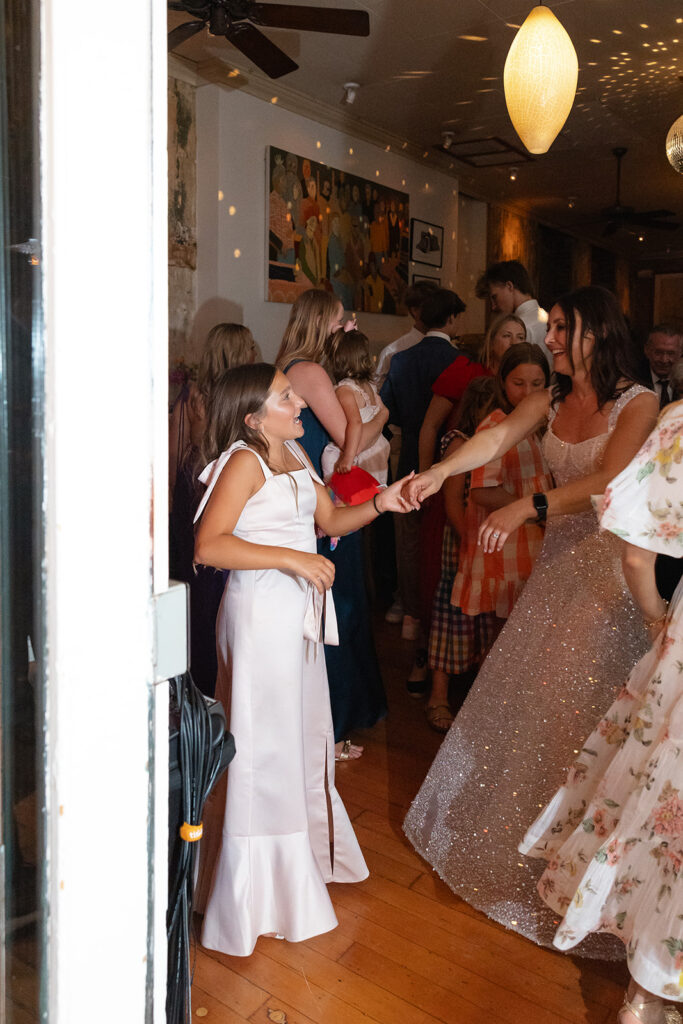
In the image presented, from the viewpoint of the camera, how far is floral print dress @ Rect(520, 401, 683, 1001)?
161cm

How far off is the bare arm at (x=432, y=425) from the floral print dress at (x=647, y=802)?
2.25 metres

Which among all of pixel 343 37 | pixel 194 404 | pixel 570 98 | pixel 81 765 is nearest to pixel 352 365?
pixel 194 404

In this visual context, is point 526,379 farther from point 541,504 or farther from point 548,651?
point 548,651

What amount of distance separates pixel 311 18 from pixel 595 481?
2.15m

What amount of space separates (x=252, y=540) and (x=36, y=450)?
1368mm

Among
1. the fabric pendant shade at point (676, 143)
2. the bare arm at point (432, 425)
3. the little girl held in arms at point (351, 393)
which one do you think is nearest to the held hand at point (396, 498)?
the little girl held in arms at point (351, 393)

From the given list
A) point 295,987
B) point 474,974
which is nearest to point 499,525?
point 474,974

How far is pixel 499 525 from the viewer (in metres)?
2.20

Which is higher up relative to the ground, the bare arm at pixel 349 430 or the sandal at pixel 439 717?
the bare arm at pixel 349 430

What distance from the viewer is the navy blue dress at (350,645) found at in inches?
128

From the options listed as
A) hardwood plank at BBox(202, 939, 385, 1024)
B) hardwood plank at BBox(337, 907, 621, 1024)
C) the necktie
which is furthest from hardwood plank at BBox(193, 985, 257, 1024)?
the necktie

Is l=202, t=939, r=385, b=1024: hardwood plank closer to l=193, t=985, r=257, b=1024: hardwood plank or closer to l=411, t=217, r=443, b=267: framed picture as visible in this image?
l=193, t=985, r=257, b=1024: hardwood plank

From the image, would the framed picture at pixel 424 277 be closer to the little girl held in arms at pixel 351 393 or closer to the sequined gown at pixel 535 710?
the little girl held in arms at pixel 351 393

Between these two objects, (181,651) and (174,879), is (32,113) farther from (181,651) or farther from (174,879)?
(174,879)
